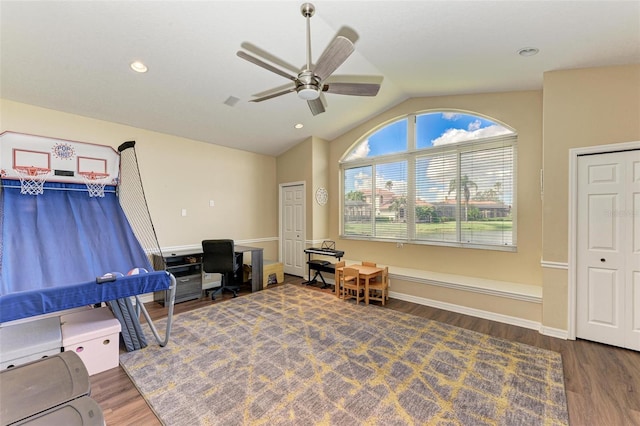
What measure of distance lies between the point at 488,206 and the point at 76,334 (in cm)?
514

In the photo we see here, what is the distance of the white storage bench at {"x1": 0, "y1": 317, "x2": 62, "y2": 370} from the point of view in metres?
2.05

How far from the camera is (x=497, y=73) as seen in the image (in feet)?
10.9

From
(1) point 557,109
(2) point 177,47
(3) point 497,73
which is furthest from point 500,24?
(2) point 177,47

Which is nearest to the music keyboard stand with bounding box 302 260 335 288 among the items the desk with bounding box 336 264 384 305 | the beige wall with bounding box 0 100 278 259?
the desk with bounding box 336 264 384 305

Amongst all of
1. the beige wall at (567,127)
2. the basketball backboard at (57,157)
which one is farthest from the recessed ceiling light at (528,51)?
the basketball backboard at (57,157)

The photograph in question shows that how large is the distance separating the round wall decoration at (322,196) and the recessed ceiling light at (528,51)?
12.3 ft

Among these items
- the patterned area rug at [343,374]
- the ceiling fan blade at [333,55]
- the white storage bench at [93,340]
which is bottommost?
the patterned area rug at [343,374]

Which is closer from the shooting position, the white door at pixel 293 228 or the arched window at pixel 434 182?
the arched window at pixel 434 182

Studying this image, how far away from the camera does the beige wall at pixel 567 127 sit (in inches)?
109

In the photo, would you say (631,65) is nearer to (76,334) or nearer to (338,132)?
(338,132)

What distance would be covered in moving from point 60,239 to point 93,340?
49.0 inches

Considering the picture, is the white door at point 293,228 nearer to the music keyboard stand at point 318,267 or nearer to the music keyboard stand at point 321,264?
the music keyboard stand at point 321,264

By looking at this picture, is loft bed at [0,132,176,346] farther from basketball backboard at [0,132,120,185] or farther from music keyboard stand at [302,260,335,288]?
music keyboard stand at [302,260,335,288]

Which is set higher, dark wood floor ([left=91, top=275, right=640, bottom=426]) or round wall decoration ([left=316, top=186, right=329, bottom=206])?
round wall decoration ([left=316, top=186, right=329, bottom=206])
